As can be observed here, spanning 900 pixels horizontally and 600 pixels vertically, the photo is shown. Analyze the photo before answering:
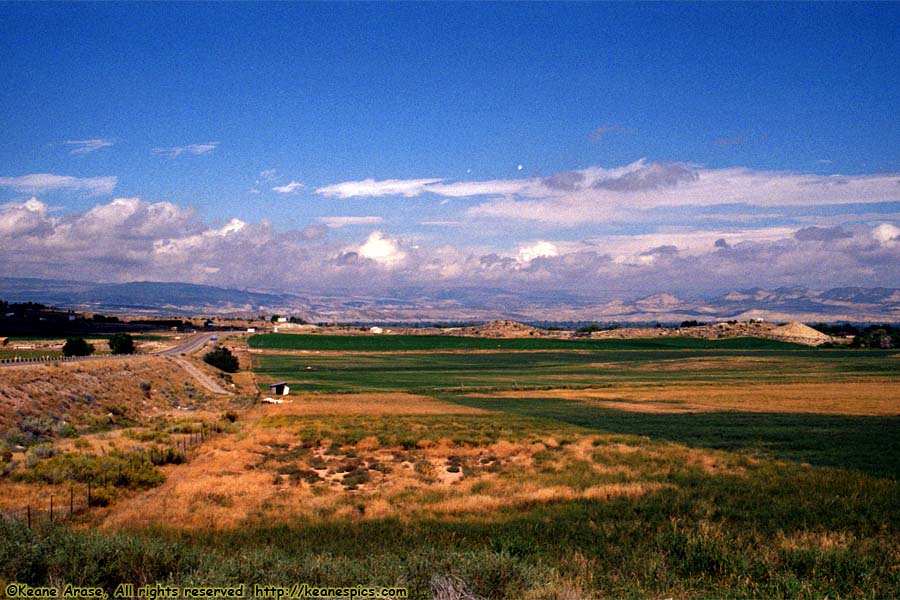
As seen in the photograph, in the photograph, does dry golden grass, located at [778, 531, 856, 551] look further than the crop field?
Yes

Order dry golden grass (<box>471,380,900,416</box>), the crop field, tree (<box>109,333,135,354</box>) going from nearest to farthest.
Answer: the crop field, dry golden grass (<box>471,380,900,416</box>), tree (<box>109,333,135,354</box>)

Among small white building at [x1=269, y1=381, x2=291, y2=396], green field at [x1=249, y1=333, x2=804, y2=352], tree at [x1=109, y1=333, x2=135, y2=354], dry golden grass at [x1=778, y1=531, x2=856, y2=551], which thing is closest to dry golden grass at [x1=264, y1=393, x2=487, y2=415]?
small white building at [x1=269, y1=381, x2=291, y2=396]

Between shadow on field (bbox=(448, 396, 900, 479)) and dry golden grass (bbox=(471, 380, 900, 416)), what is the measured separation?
389cm

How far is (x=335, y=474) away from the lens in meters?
27.5

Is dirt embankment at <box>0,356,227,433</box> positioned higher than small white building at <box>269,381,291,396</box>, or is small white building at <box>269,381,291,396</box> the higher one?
dirt embankment at <box>0,356,227,433</box>

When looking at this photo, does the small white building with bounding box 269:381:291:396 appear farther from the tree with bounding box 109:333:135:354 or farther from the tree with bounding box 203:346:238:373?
the tree with bounding box 109:333:135:354

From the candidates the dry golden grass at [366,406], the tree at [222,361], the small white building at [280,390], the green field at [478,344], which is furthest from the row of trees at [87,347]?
the green field at [478,344]

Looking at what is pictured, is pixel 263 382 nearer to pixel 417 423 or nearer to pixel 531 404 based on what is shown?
pixel 531 404

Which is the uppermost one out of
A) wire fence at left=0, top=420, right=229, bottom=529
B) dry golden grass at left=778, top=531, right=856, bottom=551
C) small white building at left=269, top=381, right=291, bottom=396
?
dry golden grass at left=778, top=531, right=856, bottom=551

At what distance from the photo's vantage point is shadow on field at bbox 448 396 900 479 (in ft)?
93.4

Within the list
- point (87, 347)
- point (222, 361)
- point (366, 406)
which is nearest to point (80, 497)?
point (366, 406)

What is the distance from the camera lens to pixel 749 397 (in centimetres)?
5775

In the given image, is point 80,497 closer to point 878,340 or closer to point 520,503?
point 520,503

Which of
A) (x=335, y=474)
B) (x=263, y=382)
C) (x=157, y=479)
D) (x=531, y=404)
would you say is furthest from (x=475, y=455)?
(x=263, y=382)
